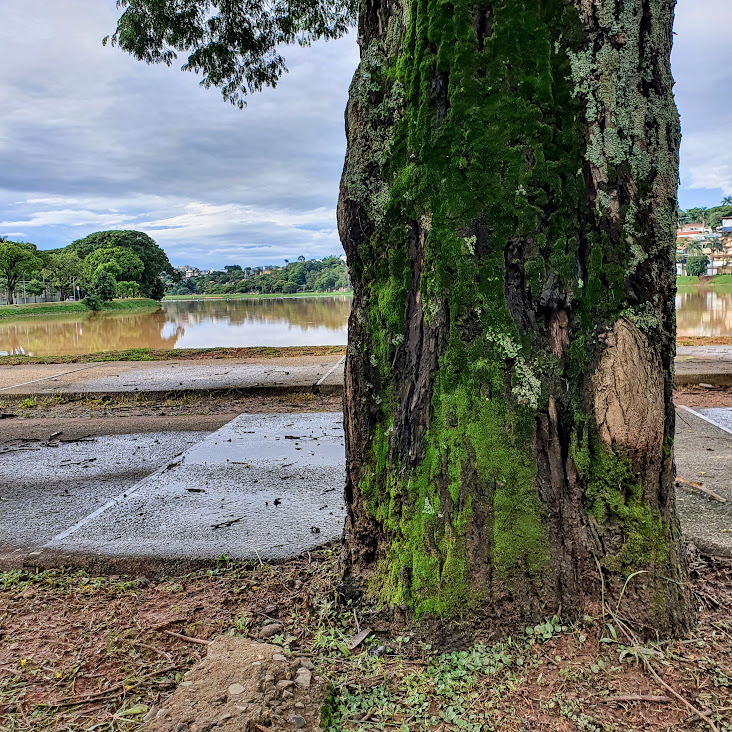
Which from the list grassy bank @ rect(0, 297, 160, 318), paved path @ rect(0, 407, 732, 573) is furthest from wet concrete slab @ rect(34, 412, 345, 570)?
grassy bank @ rect(0, 297, 160, 318)

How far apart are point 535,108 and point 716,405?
4.75 metres

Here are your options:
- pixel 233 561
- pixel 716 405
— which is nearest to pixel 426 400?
pixel 233 561

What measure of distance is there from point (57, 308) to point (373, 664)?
53.6 meters

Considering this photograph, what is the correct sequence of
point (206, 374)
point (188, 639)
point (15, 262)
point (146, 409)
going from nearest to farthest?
1. point (188, 639)
2. point (146, 409)
3. point (206, 374)
4. point (15, 262)

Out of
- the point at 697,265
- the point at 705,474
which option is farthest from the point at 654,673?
the point at 697,265

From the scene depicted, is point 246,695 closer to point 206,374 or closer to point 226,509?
point 226,509

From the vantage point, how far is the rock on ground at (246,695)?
1.43 metres

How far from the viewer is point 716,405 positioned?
5434mm

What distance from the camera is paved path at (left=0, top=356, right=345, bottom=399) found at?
6867mm

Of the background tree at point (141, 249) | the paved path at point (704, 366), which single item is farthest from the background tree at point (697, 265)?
the paved path at point (704, 366)

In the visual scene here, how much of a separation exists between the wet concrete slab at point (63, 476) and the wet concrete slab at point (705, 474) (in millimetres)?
2890

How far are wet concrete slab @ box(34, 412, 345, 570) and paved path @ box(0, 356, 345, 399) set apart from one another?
8.47 ft

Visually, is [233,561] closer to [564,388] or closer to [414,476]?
[414,476]

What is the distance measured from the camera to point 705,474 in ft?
10.6
